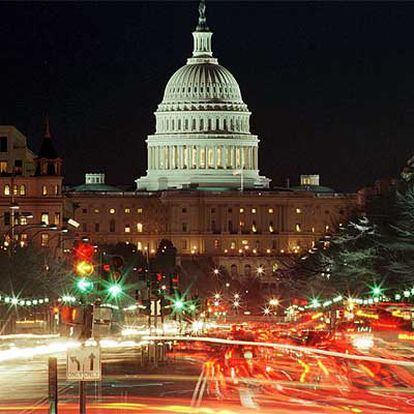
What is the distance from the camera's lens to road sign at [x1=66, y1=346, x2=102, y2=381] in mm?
31875

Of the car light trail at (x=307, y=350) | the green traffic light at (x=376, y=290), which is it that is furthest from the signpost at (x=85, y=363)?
the green traffic light at (x=376, y=290)

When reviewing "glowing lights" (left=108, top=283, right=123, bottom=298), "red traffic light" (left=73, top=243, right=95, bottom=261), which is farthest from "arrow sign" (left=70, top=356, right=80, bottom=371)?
"glowing lights" (left=108, top=283, right=123, bottom=298)

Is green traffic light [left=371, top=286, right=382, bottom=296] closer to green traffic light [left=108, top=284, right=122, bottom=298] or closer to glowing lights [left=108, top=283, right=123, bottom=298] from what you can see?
glowing lights [left=108, top=283, right=123, bottom=298]

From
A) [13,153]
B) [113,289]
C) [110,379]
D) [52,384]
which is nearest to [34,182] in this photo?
[13,153]

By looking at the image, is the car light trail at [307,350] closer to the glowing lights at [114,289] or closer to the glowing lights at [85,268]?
the glowing lights at [114,289]

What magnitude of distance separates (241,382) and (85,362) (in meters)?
14.7

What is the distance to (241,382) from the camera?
4644cm

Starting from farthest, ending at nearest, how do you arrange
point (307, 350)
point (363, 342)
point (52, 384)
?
point (363, 342) < point (307, 350) < point (52, 384)

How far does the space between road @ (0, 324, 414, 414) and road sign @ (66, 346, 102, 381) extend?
5.59m

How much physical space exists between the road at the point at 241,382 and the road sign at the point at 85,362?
559cm

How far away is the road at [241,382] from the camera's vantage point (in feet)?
128

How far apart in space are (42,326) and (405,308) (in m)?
16.5

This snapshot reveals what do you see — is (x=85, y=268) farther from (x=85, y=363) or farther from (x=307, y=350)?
(x=307, y=350)

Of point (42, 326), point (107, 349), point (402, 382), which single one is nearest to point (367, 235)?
point (42, 326)
